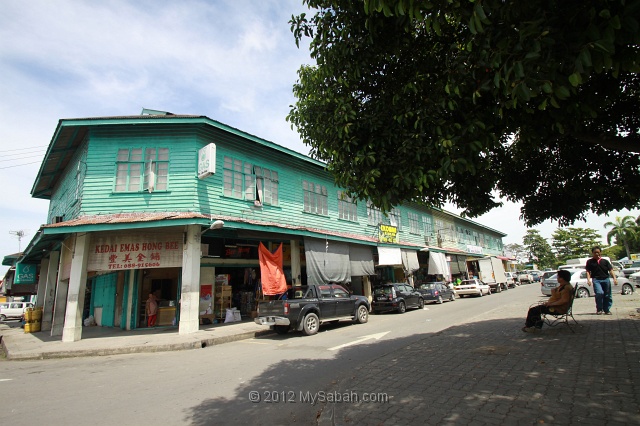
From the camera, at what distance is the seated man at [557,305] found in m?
8.19

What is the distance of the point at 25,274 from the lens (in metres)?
→ 20.5

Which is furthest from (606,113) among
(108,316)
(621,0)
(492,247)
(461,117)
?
(492,247)

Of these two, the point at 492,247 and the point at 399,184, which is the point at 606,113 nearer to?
the point at 399,184

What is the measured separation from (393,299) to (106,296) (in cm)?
1413

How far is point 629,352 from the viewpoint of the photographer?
597 cm

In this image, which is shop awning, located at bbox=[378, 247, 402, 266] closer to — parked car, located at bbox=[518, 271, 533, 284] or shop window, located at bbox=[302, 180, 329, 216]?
shop window, located at bbox=[302, 180, 329, 216]

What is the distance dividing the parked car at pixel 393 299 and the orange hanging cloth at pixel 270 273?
19.2ft

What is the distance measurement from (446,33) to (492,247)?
50156mm

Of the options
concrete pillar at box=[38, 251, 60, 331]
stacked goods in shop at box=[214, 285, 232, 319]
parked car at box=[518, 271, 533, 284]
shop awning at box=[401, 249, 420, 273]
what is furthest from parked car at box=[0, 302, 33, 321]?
parked car at box=[518, 271, 533, 284]

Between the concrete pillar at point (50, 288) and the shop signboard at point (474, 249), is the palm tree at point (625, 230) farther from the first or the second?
the concrete pillar at point (50, 288)

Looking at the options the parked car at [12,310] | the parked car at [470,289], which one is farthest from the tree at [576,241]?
the parked car at [12,310]

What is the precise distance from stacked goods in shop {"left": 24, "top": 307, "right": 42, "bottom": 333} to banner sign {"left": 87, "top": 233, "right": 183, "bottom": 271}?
22.2 feet

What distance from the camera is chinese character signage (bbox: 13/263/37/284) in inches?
778

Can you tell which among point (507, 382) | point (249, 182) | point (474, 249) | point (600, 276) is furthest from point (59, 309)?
point (474, 249)
